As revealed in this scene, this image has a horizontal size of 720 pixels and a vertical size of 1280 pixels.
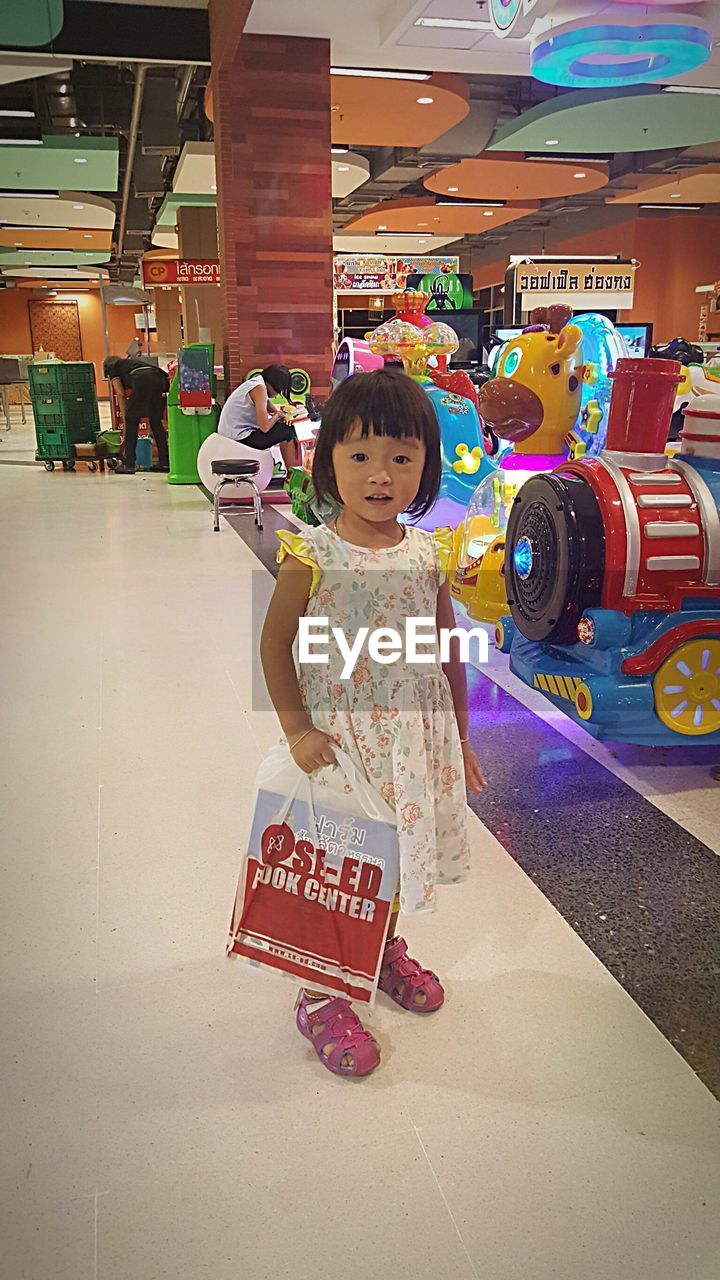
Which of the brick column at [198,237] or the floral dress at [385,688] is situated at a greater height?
the brick column at [198,237]

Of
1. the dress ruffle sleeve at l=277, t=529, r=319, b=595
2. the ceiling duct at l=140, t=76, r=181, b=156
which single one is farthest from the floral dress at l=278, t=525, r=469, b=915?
the ceiling duct at l=140, t=76, r=181, b=156

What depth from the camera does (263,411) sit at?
6.39 metres

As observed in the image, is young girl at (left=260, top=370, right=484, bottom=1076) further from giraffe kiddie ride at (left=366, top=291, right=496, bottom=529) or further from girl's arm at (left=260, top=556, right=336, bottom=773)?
giraffe kiddie ride at (left=366, top=291, right=496, bottom=529)

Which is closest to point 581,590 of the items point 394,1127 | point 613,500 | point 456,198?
point 613,500

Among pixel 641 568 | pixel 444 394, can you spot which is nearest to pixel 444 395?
pixel 444 394

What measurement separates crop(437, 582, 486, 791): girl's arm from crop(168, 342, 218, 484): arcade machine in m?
6.34

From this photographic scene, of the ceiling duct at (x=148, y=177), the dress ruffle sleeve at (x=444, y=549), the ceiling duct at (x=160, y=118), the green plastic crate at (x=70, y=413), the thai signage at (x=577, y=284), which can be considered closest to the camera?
the dress ruffle sleeve at (x=444, y=549)

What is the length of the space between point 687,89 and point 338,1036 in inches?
361

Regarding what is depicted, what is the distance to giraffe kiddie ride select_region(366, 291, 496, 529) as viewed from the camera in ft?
13.1

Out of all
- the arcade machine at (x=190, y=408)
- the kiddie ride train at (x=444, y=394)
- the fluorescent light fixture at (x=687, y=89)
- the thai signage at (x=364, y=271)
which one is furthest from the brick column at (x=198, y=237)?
the kiddie ride train at (x=444, y=394)

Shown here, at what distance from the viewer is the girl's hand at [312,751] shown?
1274mm

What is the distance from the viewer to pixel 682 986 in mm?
1551

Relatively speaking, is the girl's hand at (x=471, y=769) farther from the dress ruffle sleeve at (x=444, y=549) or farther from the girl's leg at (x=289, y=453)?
the girl's leg at (x=289, y=453)

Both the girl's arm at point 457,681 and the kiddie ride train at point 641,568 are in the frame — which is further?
the kiddie ride train at point 641,568
